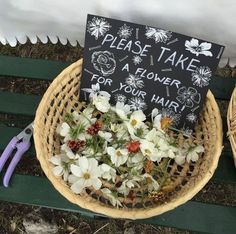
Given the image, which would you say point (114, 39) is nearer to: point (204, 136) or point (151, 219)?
point (204, 136)

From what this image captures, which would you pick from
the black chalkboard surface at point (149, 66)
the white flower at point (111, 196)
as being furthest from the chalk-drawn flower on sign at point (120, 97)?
the white flower at point (111, 196)

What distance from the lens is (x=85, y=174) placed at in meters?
0.93

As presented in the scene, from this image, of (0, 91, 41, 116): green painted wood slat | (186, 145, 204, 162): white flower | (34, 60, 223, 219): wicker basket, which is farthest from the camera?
(0, 91, 41, 116): green painted wood slat

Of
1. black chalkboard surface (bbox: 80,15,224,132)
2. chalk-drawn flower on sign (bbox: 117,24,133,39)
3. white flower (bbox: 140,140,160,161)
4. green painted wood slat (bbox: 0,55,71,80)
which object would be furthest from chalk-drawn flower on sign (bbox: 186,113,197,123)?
green painted wood slat (bbox: 0,55,71,80)

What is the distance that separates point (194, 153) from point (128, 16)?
34 centimetres

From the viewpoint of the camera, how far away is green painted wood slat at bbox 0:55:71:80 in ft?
3.92

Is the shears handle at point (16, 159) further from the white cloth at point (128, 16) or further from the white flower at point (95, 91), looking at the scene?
the white cloth at point (128, 16)

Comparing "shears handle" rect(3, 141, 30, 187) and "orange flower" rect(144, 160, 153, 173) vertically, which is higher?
"orange flower" rect(144, 160, 153, 173)

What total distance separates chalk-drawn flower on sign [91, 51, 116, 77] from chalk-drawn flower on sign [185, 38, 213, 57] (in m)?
0.16

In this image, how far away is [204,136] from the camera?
1.03 meters

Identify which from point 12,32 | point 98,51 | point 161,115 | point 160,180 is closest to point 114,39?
point 98,51

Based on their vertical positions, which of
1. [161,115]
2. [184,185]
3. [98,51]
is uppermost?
[98,51]

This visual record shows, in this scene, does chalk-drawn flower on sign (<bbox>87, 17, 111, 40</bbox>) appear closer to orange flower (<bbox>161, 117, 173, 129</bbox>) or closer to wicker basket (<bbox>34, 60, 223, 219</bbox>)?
wicker basket (<bbox>34, 60, 223, 219</bbox>)

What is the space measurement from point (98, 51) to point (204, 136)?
0.30m
